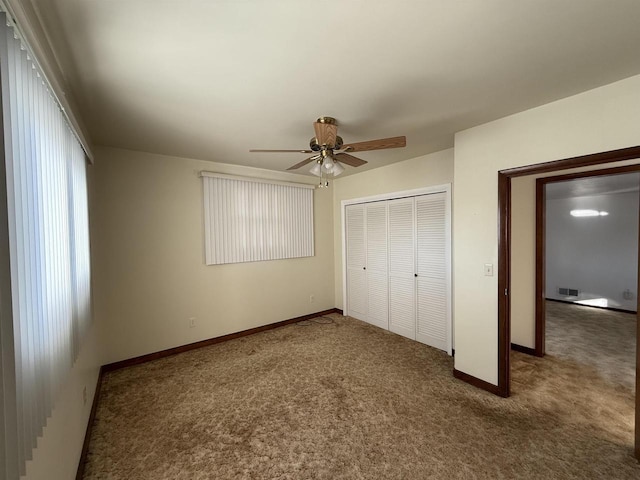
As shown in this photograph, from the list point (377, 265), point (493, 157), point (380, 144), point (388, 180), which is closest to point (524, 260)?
point (493, 157)

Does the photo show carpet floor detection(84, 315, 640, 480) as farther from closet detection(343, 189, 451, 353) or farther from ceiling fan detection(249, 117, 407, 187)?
ceiling fan detection(249, 117, 407, 187)

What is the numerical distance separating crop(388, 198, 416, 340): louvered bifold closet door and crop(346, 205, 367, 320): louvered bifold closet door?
22.0 inches

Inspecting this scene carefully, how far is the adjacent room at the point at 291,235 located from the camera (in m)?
1.19

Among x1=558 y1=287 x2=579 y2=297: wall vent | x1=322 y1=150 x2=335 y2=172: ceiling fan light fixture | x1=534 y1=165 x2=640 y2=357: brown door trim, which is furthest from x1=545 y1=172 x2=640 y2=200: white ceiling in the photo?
x1=322 y1=150 x2=335 y2=172: ceiling fan light fixture

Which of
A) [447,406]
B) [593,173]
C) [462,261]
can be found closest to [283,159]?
[462,261]

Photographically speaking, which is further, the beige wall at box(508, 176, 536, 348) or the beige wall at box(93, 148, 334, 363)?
the beige wall at box(508, 176, 536, 348)

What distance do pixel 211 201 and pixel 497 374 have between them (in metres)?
3.72

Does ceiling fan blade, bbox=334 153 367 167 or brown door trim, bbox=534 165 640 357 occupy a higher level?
ceiling fan blade, bbox=334 153 367 167

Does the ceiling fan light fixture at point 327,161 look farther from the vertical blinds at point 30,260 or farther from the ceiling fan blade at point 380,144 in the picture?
the vertical blinds at point 30,260

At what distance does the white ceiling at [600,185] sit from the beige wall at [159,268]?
4906 mm

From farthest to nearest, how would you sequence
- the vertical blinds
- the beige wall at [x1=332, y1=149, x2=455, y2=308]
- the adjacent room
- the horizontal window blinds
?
the horizontal window blinds, the beige wall at [x1=332, y1=149, x2=455, y2=308], the adjacent room, the vertical blinds

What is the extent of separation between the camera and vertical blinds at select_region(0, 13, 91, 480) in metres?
0.83

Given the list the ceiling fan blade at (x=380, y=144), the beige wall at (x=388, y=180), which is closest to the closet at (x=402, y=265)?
the beige wall at (x=388, y=180)

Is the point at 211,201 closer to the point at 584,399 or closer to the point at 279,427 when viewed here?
the point at 279,427
